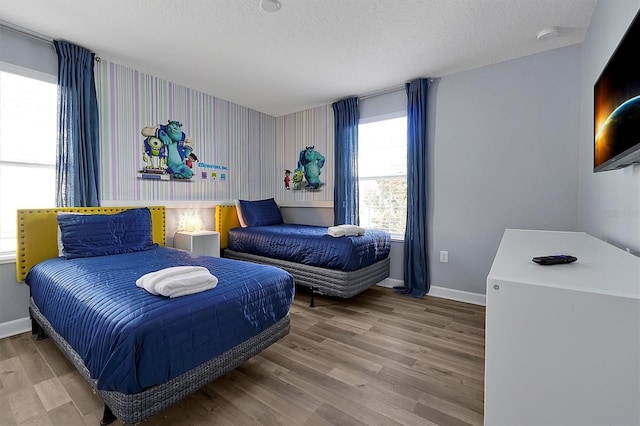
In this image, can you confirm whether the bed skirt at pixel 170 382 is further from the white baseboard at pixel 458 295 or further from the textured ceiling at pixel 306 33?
the textured ceiling at pixel 306 33

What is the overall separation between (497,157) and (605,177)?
115 centimetres

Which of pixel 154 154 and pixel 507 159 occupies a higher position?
pixel 154 154

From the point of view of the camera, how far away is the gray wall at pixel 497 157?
2660 mm

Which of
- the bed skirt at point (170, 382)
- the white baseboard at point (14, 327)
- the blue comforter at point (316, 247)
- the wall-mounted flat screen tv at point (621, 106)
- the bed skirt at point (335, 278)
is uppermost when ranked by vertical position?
the wall-mounted flat screen tv at point (621, 106)

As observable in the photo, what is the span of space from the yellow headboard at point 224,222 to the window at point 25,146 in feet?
5.56

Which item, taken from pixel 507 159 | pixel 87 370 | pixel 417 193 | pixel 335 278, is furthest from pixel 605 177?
pixel 87 370

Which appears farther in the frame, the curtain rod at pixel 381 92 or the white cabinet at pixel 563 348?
the curtain rod at pixel 381 92

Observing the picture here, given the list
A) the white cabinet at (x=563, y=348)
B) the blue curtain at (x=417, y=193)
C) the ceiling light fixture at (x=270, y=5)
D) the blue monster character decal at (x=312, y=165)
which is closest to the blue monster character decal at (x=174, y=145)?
the blue monster character decal at (x=312, y=165)

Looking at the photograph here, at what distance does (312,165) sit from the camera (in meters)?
4.36

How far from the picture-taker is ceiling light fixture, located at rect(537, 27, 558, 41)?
2.33m

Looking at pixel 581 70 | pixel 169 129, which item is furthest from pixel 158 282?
pixel 581 70

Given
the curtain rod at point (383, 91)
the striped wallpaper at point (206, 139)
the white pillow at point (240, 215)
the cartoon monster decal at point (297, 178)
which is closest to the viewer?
the striped wallpaper at point (206, 139)

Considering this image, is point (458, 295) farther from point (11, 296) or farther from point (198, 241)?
point (11, 296)

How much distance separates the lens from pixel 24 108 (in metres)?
2.49
